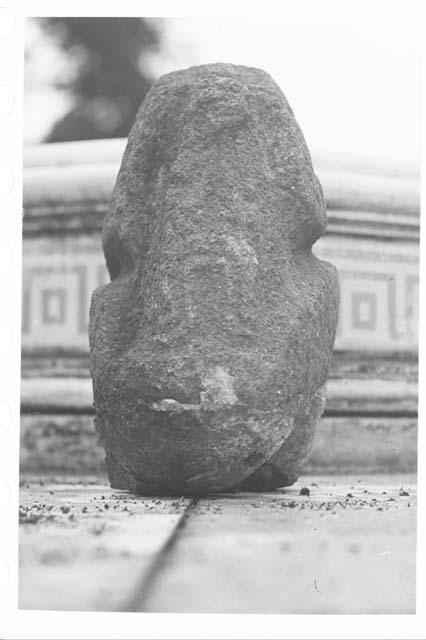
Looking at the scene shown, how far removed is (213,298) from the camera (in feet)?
7.64

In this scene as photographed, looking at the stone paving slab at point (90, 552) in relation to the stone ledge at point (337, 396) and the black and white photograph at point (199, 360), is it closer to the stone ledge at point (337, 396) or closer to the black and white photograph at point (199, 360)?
the black and white photograph at point (199, 360)

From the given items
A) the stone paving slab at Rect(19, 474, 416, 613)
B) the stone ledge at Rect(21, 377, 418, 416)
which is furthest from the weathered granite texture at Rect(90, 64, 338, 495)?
the stone ledge at Rect(21, 377, 418, 416)

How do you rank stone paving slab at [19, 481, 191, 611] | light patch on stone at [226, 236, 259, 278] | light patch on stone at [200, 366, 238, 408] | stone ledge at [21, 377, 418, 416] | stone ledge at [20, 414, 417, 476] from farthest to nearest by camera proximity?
stone ledge at [21, 377, 418, 416] → stone ledge at [20, 414, 417, 476] → light patch on stone at [226, 236, 259, 278] → light patch on stone at [200, 366, 238, 408] → stone paving slab at [19, 481, 191, 611]

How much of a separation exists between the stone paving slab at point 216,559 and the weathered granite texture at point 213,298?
18 cm

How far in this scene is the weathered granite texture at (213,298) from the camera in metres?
2.28

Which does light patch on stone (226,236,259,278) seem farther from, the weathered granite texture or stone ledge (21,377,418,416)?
stone ledge (21,377,418,416)

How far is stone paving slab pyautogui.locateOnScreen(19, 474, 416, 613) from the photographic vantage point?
6.29 ft

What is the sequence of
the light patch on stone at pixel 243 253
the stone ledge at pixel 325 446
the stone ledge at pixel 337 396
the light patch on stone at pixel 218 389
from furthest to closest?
the stone ledge at pixel 337 396 < the stone ledge at pixel 325 446 < the light patch on stone at pixel 243 253 < the light patch on stone at pixel 218 389

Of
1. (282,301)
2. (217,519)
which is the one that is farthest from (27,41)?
(217,519)

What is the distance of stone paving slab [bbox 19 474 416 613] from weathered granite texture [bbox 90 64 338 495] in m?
0.18

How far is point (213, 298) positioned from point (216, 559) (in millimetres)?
645

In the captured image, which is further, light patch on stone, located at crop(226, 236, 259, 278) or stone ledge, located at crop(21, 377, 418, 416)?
stone ledge, located at crop(21, 377, 418, 416)

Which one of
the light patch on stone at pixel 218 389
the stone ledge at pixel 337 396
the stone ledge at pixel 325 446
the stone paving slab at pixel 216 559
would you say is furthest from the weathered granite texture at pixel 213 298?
the stone ledge at pixel 337 396

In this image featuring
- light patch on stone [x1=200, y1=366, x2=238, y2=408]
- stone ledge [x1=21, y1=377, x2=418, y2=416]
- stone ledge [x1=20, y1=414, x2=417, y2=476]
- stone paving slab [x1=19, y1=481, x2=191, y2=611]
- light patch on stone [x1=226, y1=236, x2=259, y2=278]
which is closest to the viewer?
stone paving slab [x1=19, y1=481, x2=191, y2=611]
